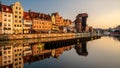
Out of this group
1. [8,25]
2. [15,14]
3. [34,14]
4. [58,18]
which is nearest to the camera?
[8,25]

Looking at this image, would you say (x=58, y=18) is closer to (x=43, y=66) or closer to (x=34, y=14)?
(x=34, y=14)

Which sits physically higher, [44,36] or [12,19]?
[12,19]

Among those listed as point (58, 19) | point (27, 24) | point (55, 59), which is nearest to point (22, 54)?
point (55, 59)

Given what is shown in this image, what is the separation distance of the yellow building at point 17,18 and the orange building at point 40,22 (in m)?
11.8

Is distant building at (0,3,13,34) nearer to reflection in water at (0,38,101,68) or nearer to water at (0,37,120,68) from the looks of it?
reflection in water at (0,38,101,68)

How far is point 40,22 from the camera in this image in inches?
→ 4564

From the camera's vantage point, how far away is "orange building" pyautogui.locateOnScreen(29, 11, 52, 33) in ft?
360

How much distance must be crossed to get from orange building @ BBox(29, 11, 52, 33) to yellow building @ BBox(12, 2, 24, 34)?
466 inches

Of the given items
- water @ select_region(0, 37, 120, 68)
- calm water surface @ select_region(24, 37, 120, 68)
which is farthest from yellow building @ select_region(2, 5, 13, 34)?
calm water surface @ select_region(24, 37, 120, 68)

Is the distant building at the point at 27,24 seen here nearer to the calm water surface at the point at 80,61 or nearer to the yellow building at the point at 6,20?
the yellow building at the point at 6,20

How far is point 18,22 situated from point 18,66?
69738 millimetres

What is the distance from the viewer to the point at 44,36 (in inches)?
3939

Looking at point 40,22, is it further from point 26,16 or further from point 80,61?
point 80,61

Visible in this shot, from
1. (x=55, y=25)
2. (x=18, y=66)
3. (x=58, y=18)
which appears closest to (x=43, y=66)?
(x=18, y=66)
